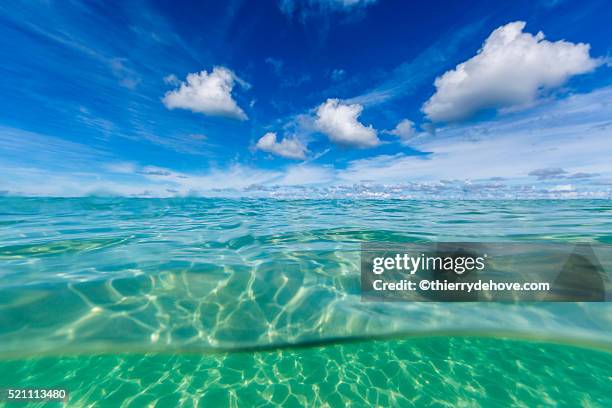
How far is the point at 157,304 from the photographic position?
646 centimetres

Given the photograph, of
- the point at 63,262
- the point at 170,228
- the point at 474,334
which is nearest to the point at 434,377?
the point at 474,334

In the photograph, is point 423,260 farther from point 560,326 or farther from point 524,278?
point 560,326

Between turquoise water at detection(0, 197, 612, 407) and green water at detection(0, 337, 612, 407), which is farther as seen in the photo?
turquoise water at detection(0, 197, 612, 407)

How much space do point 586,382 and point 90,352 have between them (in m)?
10.3

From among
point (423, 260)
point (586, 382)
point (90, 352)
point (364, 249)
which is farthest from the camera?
point (364, 249)

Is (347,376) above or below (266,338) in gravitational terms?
below

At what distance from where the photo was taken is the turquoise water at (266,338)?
14.9 ft

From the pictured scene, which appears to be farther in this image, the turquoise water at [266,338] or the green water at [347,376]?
the turquoise water at [266,338]

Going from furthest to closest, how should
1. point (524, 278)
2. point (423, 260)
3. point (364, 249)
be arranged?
point (364, 249) < point (423, 260) < point (524, 278)

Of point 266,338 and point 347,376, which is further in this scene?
point 266,338

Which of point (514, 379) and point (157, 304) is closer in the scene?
point (514, 379)

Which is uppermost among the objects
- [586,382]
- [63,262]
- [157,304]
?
[63,262]

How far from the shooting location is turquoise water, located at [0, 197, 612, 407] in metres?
4.54

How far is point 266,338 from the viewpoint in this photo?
5969 mm
